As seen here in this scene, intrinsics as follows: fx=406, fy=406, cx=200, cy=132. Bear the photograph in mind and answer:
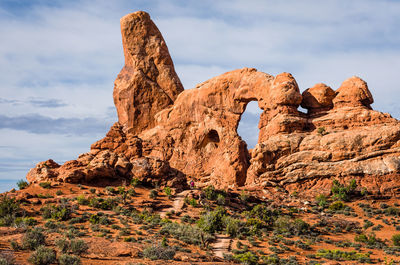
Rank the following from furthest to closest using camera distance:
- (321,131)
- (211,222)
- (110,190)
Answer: (321,131), (110,190), (211,222)

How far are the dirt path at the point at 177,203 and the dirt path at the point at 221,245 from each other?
5.72 metres

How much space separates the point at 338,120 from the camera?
43594 millimetres

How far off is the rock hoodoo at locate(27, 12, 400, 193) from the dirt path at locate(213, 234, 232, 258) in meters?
11.6

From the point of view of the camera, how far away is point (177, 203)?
3675 cm

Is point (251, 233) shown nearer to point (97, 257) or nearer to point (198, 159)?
point (97, 257)

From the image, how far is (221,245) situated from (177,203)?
9250 millimetres

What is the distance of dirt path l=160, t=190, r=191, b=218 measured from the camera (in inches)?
1376

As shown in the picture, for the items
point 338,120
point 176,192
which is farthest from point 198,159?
point 338,120

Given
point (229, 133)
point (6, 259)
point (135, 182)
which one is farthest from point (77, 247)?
point (229, 133)

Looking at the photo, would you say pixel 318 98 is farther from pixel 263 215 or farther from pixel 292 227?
pixel 292 227

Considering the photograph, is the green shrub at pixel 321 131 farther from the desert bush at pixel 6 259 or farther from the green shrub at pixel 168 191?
the desert bush at pixel 6 259

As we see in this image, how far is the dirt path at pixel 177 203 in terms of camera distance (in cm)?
3495

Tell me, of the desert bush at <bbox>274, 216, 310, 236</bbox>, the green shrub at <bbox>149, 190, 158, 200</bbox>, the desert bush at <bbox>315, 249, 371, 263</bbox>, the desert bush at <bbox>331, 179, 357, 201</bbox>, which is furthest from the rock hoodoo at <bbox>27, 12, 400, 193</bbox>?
the desert bush at <bbox>315, 249, 371, 263</bbox>

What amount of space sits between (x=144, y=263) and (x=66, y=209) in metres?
14.9
